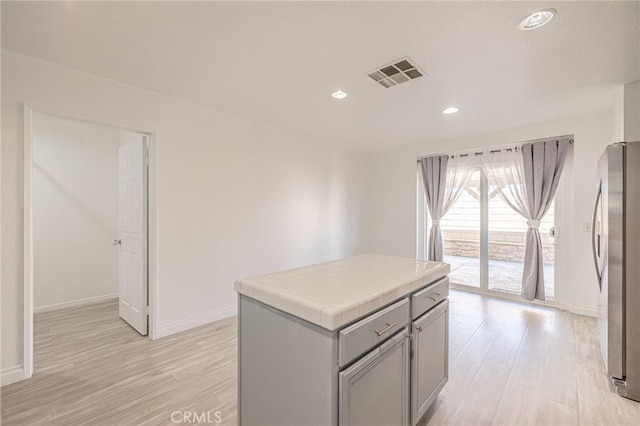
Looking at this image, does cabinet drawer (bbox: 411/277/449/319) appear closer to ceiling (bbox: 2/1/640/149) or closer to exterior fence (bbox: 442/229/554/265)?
ceiling (bbox: 2/1/640/149)

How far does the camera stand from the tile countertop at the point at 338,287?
1126mm

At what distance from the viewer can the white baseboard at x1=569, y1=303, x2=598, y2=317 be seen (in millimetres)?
3373

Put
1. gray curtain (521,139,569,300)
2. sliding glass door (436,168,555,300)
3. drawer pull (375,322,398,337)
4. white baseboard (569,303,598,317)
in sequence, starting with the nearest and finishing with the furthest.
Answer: drawer pull (375,322,398,337) < white baseboard (569,303,598,317) < gray curtain (521,139,569,300) < sliding glass door (436,168,555,300)

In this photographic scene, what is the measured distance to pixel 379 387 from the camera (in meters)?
→ 1.29

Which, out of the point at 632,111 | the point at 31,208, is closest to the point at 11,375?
the point at 31,208

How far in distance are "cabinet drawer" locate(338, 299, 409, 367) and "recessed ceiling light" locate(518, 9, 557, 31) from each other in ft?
5.92

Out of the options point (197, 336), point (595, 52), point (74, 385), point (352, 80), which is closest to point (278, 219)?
point (197, 336)

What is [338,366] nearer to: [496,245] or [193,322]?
[193,322]

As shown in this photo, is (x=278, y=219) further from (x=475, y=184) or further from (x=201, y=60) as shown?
(x=475, y=184)

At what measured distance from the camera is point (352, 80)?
8.04 feet

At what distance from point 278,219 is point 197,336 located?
5.64 ft

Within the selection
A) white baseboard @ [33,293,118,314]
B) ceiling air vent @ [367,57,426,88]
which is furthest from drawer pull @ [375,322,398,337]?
white baseboard @ [33,293,118,314]

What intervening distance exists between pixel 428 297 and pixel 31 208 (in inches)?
117

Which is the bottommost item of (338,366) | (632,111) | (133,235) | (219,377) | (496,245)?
(219,377)
